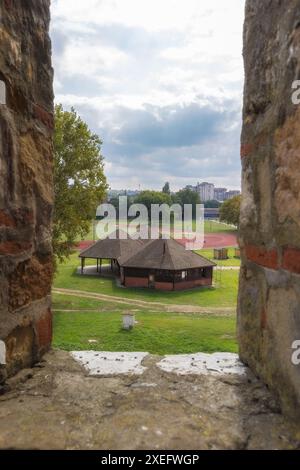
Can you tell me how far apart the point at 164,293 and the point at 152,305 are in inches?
120

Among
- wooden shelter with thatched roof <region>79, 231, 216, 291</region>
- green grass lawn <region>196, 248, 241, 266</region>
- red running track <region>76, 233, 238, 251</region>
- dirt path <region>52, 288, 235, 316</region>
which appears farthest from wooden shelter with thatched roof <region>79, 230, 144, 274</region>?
red running track <region>76, 233, 238, 251</region>

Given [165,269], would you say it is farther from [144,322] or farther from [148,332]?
[148,332]

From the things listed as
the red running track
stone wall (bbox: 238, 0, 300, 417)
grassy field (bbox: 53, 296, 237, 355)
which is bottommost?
grassy field (bbox: 53, 296, 237, 355)

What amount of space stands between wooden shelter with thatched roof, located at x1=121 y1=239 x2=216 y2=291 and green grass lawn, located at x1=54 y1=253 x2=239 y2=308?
71 cm

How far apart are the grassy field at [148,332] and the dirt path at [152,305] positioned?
115 centimetres

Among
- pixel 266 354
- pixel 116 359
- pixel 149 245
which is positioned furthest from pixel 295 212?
pixel 149 245

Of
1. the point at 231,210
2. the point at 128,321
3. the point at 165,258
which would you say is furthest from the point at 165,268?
the point at 231,210

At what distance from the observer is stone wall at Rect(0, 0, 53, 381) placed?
6.09 ft

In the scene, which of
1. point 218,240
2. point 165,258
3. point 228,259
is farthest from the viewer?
point 218,240

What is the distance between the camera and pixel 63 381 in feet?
6.35

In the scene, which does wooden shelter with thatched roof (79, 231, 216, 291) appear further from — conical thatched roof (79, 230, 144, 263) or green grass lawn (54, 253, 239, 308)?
Result: conical thatched roof (79, 230, 144, 263)

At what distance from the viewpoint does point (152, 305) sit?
19.2m

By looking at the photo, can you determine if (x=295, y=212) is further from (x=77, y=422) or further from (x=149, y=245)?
(x=149, y=245)
